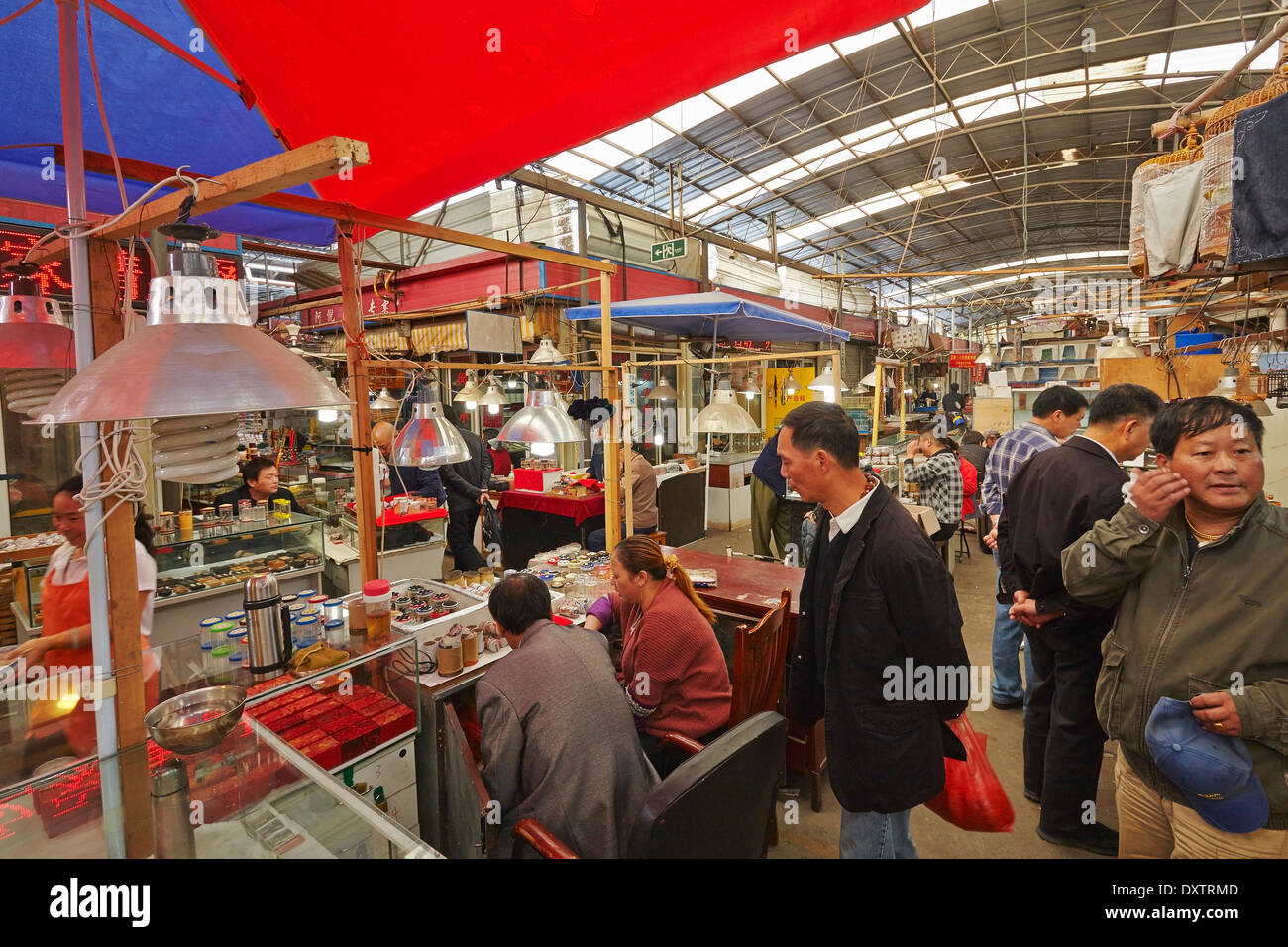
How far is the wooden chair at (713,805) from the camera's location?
154cm

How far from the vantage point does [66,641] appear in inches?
95.0

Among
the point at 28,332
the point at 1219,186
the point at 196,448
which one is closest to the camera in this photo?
the point at 196,448

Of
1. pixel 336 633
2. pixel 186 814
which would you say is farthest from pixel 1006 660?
pixel 186 814

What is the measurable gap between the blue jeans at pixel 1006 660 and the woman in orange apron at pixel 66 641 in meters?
4.78

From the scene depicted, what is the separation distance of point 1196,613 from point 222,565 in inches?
224

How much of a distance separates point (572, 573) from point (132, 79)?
10.6 ft

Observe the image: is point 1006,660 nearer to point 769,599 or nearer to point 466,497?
point 769,599

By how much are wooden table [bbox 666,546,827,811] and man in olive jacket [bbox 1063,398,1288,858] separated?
1.32 metres

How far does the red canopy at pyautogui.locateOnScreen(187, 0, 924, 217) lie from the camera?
1.42 m

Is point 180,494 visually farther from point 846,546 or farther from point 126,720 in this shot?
point 846,546

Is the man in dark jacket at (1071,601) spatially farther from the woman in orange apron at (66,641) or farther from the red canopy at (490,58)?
the woman in orange apron at (66,641)

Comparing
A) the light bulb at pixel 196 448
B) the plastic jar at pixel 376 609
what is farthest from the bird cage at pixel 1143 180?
the plastic jar at pixel 376 609

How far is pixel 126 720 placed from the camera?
4.50 feet

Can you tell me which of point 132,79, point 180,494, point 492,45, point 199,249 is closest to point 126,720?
point 199,249
